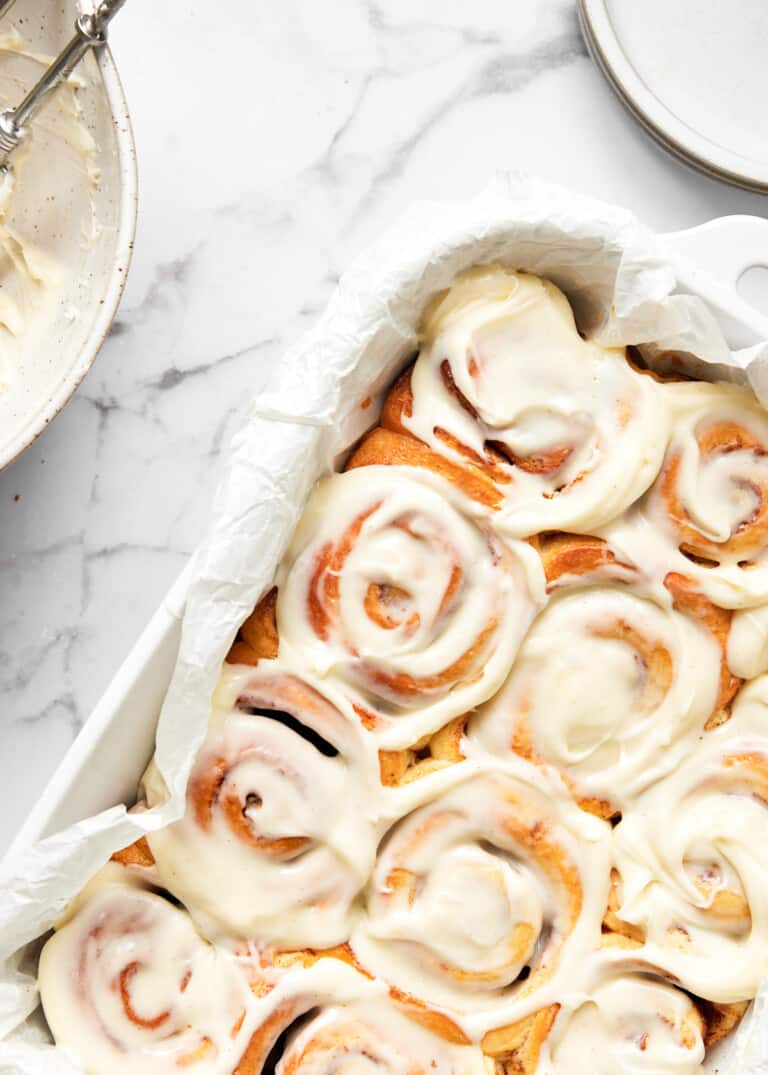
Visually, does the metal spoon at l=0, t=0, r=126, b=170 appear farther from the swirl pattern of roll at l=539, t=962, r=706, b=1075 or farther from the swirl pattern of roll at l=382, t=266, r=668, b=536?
the swirl pattern of roll at l=539, t=962, r=706, b=1075

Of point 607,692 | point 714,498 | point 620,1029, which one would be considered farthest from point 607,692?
point 620,1029

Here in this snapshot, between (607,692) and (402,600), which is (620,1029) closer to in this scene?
(607,692)

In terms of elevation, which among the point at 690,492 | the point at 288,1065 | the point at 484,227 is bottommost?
the point at 288,1065

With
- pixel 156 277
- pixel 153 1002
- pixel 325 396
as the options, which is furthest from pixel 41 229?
pixel 153 1002

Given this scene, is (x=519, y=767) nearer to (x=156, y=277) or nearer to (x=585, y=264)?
(x=585, y=264)

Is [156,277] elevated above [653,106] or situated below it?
below

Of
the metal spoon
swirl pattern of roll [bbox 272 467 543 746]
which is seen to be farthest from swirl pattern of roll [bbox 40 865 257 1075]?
the metal spoon
